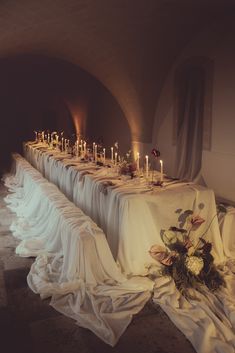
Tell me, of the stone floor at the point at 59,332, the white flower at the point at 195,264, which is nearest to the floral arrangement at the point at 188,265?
the white flower at the point at 195,264

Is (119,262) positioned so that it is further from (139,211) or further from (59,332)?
(59,332)

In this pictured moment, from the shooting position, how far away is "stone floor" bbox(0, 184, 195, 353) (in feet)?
8.87

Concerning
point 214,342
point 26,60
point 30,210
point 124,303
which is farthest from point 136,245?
point 26,60

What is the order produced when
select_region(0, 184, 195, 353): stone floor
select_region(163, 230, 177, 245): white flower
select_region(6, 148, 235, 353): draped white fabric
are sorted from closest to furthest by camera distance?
1. select_region(0, 184, 195, 353): stone floor
2. select_region(6, 148, 235, 353): draped white fabric
3. select_region(163, 230, 177, 245): white flower

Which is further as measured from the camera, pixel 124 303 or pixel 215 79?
pixel 215 79

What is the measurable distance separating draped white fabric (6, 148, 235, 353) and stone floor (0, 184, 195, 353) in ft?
0.25

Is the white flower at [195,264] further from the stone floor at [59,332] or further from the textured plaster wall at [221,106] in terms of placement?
the textured plaster wall at [221,106]

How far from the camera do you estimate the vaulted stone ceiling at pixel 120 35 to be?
6.41 meters

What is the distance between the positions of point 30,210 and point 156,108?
5.32m

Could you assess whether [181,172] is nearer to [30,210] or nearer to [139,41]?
[139,41]

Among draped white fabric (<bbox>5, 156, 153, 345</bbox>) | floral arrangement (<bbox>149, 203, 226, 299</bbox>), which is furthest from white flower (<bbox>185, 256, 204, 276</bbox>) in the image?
draped white fabric (<bbox>5, 156, 153, 345</bbox>)

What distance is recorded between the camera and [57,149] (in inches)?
382

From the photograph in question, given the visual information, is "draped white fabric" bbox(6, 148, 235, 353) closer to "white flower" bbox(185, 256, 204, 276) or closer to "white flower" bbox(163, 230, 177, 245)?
"white flower" bbox(163, 230, 177, 245)

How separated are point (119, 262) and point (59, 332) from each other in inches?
46.5
